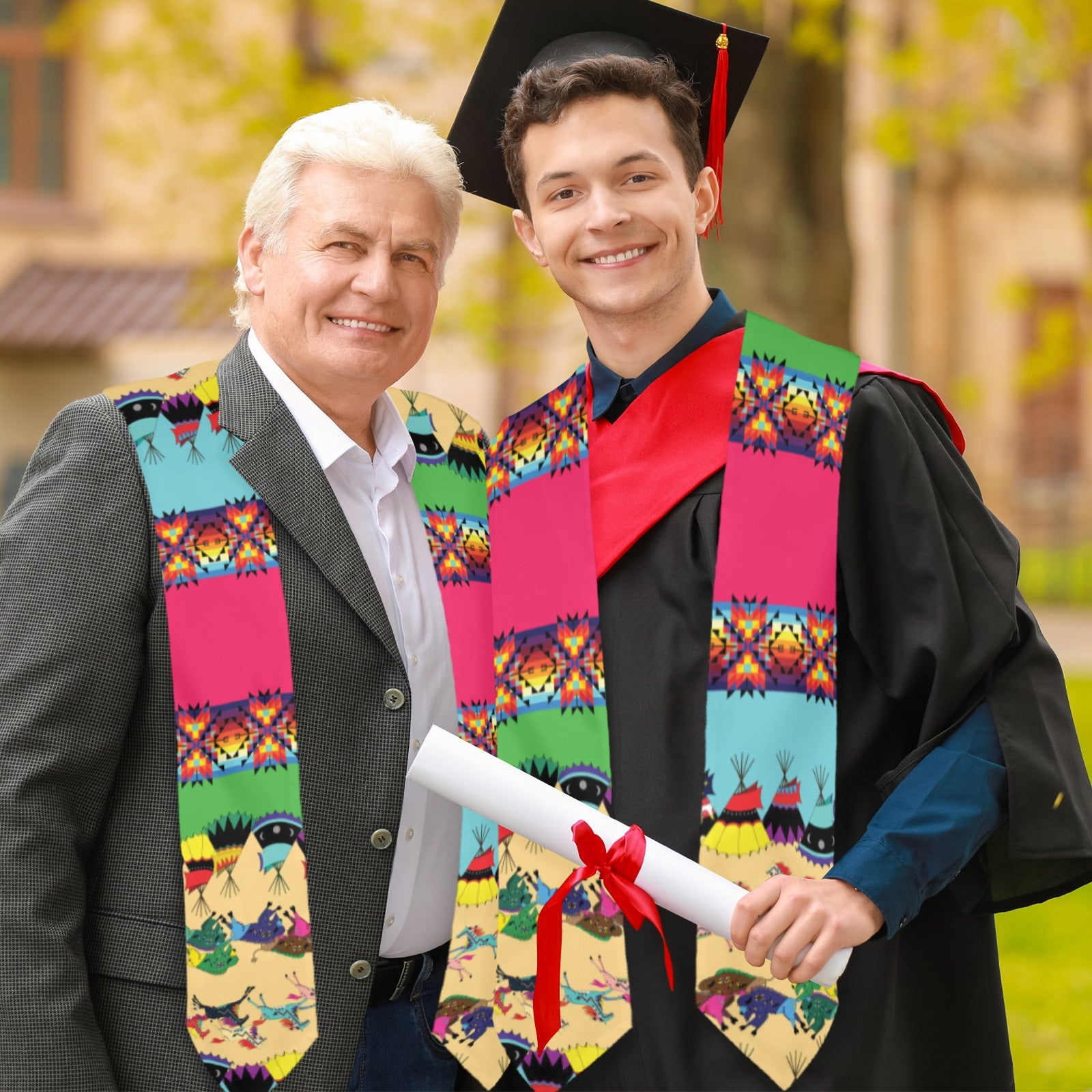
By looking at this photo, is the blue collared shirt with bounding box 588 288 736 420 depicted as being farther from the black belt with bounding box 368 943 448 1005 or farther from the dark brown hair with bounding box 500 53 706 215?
the black belt with bounding box 368 943 448 1005

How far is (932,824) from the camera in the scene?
6.79 feet

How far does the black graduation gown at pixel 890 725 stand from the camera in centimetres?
214

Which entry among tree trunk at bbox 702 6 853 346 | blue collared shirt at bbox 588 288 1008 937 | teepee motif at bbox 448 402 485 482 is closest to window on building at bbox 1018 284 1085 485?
tree trunk at bbox 702 6 853 346

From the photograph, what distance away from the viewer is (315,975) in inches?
83.0

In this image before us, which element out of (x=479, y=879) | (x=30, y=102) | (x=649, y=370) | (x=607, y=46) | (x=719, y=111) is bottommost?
(x=479, y=879)

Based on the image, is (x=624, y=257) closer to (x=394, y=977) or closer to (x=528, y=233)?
(x=528, y=233)

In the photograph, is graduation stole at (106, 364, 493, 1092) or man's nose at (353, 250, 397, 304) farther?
man's nose at (353, 250, 397, 304)

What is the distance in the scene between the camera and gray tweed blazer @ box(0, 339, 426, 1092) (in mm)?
1938

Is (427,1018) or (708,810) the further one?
(427,1018)

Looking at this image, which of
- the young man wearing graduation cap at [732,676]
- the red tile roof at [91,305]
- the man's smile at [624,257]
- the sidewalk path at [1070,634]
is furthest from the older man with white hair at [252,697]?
the sidewalk path at [1070,634]

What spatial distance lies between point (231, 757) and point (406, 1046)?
0.60 m

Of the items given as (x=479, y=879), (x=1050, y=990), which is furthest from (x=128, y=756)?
(x=1050, y=990)

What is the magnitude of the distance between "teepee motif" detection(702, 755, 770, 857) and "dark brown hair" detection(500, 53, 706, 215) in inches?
42.2

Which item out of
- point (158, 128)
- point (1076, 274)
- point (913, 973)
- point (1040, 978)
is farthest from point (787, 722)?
point (1076, 274)
